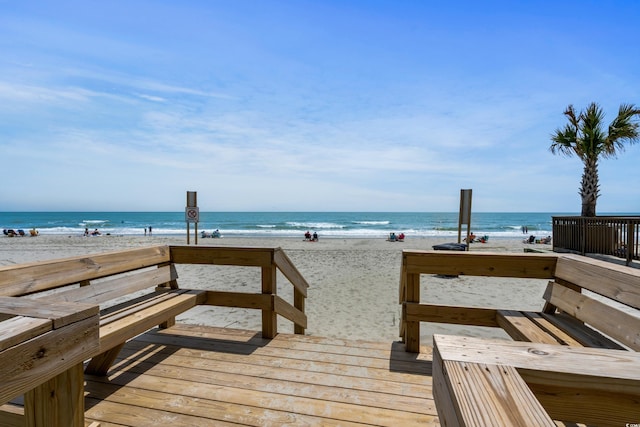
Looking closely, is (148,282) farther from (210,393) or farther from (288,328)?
(288,328)

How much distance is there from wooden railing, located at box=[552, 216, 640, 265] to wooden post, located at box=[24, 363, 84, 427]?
10.4 metres

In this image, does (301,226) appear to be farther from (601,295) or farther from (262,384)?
(601,295)

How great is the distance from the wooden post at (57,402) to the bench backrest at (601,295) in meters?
2.50

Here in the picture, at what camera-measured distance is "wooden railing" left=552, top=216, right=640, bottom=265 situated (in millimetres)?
8031

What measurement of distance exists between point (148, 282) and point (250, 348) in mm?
1116

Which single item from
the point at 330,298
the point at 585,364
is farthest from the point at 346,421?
the point at 330,298

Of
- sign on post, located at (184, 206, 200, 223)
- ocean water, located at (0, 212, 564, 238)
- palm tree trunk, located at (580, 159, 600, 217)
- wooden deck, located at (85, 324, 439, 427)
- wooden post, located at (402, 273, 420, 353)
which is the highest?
palm tree trunk, located at (580, 159, 600, 217)

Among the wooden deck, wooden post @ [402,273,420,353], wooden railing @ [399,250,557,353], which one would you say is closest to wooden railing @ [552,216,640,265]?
wooden railing @ [399,250,557,353]

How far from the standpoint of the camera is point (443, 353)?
944 mm

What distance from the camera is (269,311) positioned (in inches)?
131

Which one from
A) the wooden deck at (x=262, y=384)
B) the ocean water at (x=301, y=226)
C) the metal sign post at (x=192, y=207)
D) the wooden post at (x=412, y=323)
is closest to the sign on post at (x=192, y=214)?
the metal sign post at (x=192, y=207)

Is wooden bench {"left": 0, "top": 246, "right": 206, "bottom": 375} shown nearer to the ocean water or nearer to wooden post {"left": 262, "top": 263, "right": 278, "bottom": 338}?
wooden post {"left": 262, "top": 263, "right": 278, "bottom": 338}

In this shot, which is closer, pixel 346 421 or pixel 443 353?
pixel 443 353

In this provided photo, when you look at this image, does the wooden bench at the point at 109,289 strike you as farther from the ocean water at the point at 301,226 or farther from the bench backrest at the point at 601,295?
the ocean water at the point at 301,226
